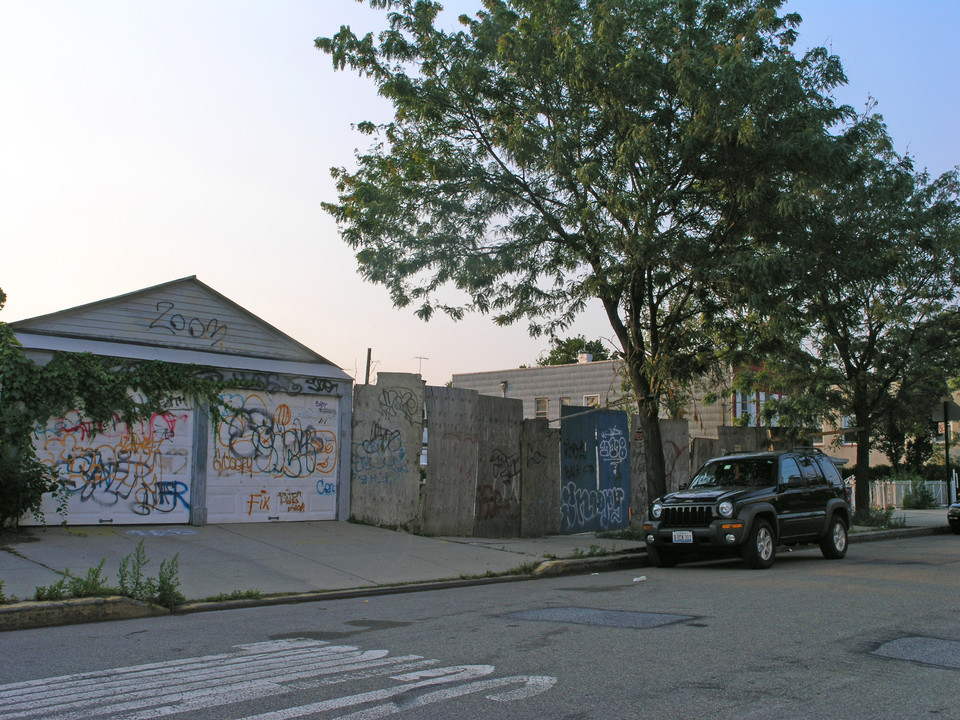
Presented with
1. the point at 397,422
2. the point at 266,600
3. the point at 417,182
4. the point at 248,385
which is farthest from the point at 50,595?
the point at 417,182

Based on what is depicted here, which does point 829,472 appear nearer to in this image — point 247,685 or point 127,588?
point 127,588

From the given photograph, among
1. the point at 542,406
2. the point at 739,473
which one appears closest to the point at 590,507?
the point at 739,473

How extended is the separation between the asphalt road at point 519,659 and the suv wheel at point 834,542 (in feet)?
13.3

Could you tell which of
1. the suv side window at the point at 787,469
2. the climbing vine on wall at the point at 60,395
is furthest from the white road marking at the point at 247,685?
the suv side window at the point at 787,469

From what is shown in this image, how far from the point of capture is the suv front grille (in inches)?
490

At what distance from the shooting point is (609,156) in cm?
1505

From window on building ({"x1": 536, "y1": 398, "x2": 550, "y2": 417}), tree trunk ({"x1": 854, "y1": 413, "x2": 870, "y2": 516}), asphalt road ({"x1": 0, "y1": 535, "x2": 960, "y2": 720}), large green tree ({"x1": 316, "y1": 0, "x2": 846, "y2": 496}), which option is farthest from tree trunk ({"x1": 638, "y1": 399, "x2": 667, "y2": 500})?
window on building ({"x1": 536, "y1": 398, "x2": 550, "y2": 417})

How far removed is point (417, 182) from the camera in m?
15.4

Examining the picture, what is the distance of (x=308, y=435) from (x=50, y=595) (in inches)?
263

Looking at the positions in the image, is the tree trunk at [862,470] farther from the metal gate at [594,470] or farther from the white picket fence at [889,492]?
the white picket fence at [889,492]

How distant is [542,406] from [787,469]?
86.7 feet

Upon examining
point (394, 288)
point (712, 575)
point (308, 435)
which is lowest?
point (712, 575)

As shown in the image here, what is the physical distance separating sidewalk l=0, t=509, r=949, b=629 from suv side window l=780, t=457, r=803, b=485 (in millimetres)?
2618

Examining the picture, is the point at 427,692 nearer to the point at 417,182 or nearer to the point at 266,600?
the point at 266,600
